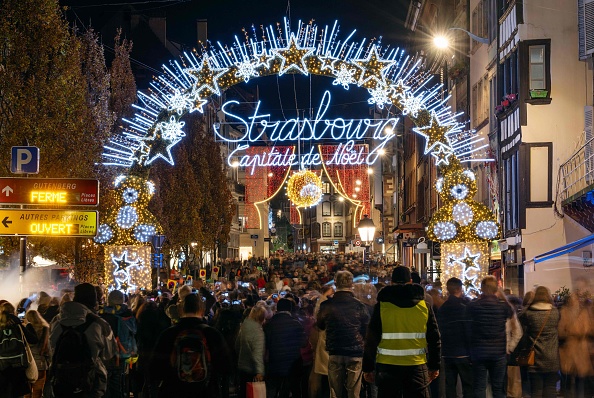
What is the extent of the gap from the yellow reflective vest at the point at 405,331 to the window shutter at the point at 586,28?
15925mm

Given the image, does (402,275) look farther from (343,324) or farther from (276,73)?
(276,73)

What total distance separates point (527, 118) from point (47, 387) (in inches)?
770

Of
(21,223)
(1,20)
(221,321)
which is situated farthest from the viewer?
(1,20)

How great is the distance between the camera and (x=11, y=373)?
11719 mm

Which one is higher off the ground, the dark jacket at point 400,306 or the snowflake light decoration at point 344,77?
the snowflake light decoration at point 344,77

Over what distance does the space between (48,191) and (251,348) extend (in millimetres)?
7367

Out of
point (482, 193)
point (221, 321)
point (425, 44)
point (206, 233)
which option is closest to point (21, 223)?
point (221, 321)

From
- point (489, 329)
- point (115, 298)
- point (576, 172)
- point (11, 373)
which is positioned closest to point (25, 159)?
point (115, 298)

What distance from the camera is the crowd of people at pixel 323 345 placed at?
31.1ft

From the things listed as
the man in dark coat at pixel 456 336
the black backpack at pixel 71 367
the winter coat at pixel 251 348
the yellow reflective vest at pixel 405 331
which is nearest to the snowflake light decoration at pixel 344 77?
the winter coat at pixel 251 348

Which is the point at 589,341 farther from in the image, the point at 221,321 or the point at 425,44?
the point at 425,44

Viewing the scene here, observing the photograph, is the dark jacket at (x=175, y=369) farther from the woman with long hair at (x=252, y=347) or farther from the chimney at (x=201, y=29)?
the chimney at (x=201, y=29)

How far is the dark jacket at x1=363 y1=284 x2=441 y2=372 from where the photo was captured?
9859 mm

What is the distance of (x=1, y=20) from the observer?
25.8 metres
